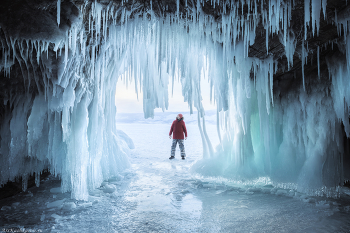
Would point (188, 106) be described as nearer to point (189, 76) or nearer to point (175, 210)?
point (189, 76)

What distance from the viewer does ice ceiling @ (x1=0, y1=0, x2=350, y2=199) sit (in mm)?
3154

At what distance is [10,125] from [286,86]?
20.8ft

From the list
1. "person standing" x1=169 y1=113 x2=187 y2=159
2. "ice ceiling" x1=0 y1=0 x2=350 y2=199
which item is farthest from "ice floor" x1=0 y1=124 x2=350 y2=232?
"person standing" x1=169 y1=113 x2=187 y2=159

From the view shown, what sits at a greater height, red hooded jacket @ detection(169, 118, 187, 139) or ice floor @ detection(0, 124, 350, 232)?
red hooded jacket @ detection(169, 118, 187, 139)

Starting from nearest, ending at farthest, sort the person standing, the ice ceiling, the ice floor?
1. the ice floor
2. the ice ceiling
3. the person standing

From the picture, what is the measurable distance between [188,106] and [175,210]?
8.94 ft

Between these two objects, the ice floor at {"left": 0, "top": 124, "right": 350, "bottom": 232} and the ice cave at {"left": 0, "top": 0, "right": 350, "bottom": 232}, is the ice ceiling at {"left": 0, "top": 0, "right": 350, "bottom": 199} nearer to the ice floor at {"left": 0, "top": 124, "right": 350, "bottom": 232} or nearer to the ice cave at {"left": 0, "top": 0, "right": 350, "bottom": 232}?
the ice cave at {"left": 0, "top": 0, "right": 350, "bottom": 232}

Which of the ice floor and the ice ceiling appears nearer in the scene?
the ice floor

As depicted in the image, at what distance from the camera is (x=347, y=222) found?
9.59ft

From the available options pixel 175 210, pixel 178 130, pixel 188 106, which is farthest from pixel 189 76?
pixel 178 130

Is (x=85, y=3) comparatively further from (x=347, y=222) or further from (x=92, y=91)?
(x=347, y=222)

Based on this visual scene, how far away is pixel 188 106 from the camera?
5.43m

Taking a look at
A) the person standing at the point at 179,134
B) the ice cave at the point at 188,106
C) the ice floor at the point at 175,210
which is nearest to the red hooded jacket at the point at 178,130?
the person standing at the point at 179,134

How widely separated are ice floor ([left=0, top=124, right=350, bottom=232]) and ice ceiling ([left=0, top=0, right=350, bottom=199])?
0.53 meters
